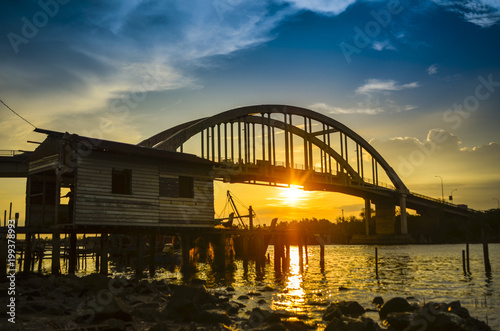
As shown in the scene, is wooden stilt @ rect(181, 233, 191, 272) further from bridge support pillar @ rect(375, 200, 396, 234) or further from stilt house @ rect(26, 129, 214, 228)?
bridge support pillar @ rect(375, 200, 396, 234)

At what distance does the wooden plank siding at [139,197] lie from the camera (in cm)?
2553

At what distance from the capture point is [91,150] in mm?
26000

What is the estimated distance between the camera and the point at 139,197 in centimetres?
2803

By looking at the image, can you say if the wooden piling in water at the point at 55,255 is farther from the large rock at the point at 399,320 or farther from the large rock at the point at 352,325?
the large rock at the point at 399,320

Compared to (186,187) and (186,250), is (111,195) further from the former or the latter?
(186,250)

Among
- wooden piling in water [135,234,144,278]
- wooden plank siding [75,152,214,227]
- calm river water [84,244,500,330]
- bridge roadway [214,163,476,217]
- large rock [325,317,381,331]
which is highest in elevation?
bridge roadway [214,163,476,217]

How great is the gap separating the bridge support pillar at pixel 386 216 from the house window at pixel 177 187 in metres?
88.1

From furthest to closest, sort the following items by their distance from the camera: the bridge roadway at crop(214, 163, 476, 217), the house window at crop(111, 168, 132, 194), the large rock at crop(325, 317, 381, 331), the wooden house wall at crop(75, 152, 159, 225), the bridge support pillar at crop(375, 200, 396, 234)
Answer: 1. the bridge support pillar at crop(375, 200, 396, 234)
2. the bridge roadway at crop(214, 163, 476, 217)
3. the house window at crop(111, 168, 132, 194)
4. the wooden house wall at crop(75, 152, 159, 225)
5. the large rock at crop(325, 317, 381, 331)

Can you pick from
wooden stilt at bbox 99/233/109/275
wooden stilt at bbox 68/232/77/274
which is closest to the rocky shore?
wooden stilt at bbox 99/233/109/275

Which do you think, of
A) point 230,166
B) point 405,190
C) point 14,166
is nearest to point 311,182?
point 230,166

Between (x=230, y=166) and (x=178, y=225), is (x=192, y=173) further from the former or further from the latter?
(x=230, y=166)

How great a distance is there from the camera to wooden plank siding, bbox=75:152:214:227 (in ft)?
83.8

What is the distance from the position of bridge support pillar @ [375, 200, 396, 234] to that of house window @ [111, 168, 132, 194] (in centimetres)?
9226

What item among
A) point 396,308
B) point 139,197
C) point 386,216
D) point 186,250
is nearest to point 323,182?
point 386,216
